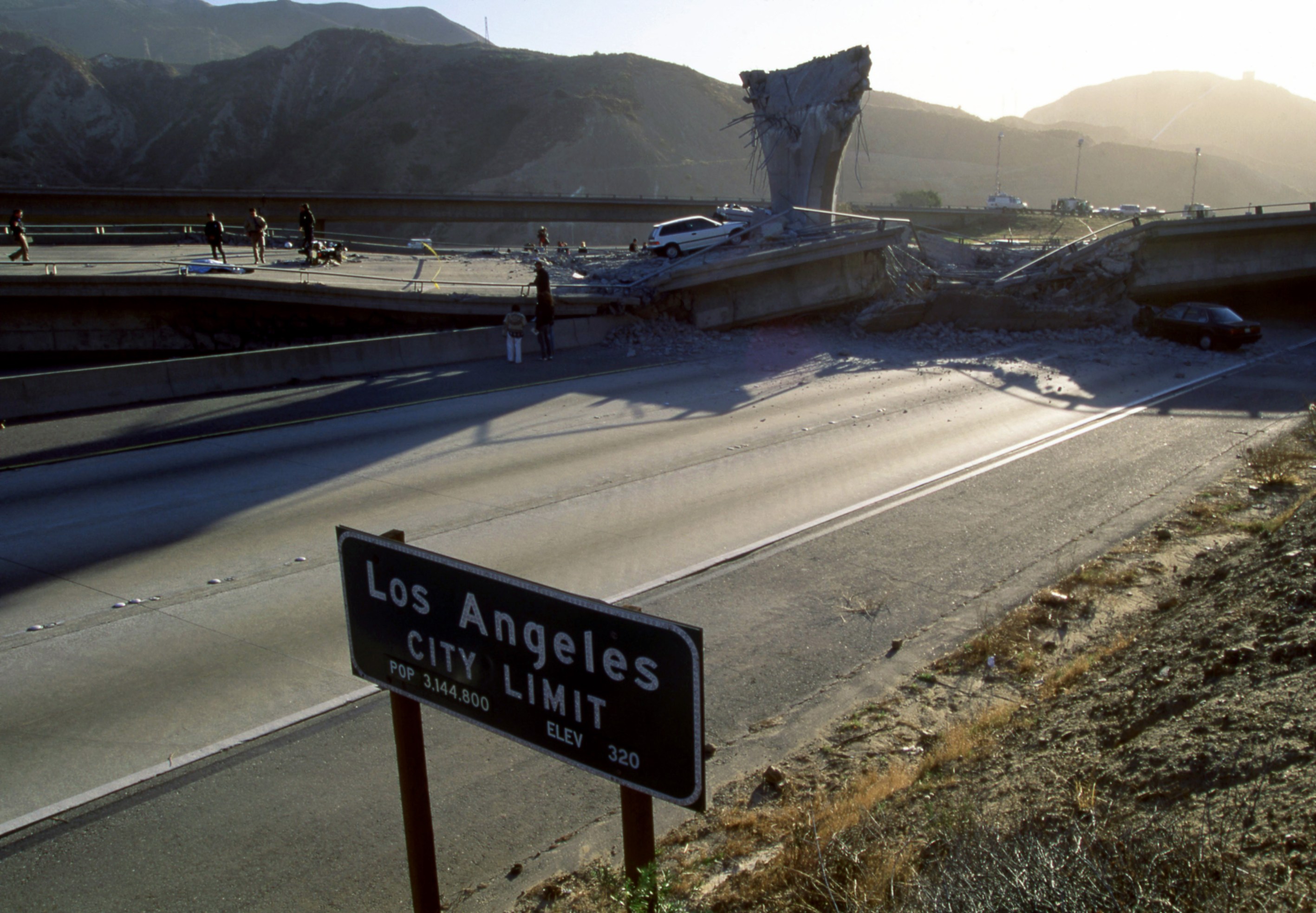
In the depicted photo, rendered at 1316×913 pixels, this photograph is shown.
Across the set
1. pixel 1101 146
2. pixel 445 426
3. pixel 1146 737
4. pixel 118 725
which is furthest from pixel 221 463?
pixel 1101 146

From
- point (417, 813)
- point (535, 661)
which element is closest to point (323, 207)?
point (417, 813)

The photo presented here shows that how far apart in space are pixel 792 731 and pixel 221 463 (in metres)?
10.3

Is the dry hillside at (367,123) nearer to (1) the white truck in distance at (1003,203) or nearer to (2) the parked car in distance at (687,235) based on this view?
(1) the white truck in distance at (1003,203)

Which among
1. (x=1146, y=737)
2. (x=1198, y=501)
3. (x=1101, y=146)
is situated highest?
(x=1101, y=146)

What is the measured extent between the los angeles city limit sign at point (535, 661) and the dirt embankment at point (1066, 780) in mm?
550

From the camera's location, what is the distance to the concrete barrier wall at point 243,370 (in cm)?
1666

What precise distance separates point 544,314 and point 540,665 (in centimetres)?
2029

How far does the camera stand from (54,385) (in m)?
16.8

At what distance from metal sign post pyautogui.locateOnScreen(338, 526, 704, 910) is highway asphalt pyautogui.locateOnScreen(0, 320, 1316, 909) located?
2.63 meters

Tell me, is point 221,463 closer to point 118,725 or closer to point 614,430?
point 614,430

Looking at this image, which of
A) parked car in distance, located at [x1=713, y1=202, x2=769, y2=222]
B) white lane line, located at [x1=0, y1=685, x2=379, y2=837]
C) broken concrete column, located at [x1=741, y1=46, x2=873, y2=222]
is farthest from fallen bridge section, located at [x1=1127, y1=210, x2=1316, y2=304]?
white lane line, located at [x1=0, y1=685, x2=379, y2=837]

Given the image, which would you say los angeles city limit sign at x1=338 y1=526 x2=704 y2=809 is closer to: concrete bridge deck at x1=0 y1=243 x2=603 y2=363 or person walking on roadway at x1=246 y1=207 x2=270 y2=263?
concrete bridge deck at x1=0 y1=243 x2=603 y2=363

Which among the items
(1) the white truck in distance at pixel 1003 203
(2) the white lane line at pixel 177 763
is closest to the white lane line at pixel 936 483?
(2) the white lane line at pixel 177 763

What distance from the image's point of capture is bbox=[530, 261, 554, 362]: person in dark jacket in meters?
22.2
